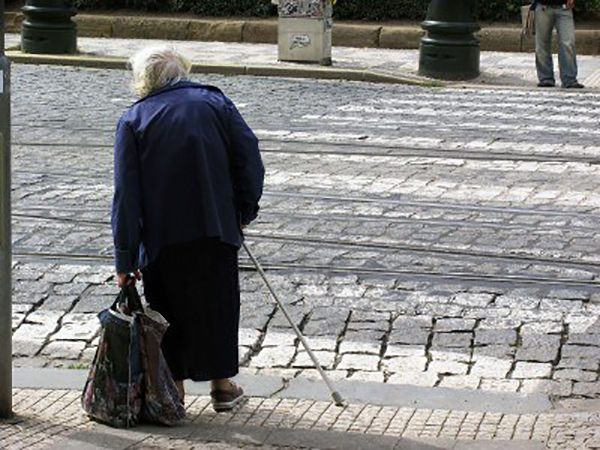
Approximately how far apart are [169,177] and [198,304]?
55 centimetres

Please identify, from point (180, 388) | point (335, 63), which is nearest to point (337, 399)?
point (180, 388)

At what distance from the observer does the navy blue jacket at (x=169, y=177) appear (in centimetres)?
617

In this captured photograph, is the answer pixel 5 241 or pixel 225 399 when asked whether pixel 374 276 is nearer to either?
pixel 225 399

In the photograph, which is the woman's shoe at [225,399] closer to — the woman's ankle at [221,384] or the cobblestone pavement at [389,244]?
the woman's ankle at [221,384]

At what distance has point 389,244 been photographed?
373 inches

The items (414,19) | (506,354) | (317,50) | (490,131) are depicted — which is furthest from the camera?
(414,19)

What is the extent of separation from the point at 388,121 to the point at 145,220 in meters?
8.58

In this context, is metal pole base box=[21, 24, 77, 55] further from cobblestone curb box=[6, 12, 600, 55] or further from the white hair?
the white hair

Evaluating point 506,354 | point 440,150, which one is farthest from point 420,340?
point 440,150

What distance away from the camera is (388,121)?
1465 centimetres

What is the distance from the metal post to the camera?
6.06 meters

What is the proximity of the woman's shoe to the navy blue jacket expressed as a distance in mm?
648

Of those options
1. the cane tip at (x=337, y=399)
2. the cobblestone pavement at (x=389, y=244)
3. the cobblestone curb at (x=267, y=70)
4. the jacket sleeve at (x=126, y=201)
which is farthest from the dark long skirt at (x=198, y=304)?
the cobblestone curb at (x=267, y=70)

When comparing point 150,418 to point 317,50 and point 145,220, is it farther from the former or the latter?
point 317,50
